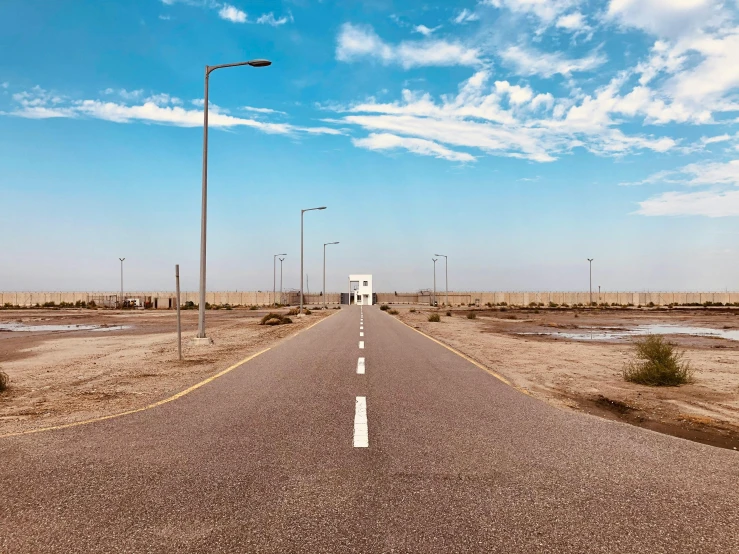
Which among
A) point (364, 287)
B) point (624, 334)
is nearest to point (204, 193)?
point (624, 334)

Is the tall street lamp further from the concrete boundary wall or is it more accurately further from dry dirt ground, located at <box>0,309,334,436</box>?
the concrete boundary wall

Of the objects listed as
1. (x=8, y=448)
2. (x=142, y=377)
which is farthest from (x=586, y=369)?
(x=8, y=448)

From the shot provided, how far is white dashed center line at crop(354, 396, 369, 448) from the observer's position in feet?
19.3

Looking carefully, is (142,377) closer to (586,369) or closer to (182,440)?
(182,440)

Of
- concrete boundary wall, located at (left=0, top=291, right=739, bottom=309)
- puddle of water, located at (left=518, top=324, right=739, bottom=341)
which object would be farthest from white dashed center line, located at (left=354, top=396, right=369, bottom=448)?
concrete boundary wall, located at (left=0, top=291, right=739, bottom=309)

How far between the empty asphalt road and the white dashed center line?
3 cm

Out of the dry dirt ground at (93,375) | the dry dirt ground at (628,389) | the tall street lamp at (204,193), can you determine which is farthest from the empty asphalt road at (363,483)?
the tall street lamp at (204,193)

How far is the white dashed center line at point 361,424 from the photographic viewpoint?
5.89 metres

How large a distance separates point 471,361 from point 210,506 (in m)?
10.7

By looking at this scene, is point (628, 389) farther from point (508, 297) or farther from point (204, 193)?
point (508, 297)

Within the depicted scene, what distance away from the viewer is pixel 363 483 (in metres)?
4.57

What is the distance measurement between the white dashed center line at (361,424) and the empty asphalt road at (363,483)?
0.03 metres

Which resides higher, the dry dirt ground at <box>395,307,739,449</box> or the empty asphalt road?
the empty asphalt road

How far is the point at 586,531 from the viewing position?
12.2ft
